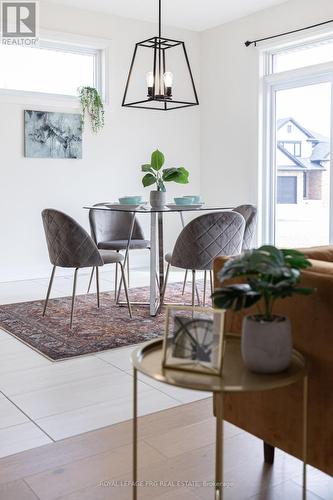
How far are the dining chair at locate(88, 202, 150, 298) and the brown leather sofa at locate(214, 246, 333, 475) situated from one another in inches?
123

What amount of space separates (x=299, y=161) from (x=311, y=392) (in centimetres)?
461

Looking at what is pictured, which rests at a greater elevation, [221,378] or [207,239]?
[207,239]

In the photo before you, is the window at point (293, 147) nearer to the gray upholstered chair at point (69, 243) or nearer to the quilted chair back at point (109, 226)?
the quilted chair back at point (109, 226)

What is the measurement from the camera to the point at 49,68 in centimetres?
612

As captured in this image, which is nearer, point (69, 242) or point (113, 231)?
point (69, 242)

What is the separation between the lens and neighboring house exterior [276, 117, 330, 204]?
5.77 metres

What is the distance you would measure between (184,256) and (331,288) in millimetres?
2498

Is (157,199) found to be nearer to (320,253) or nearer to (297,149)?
(297,149)

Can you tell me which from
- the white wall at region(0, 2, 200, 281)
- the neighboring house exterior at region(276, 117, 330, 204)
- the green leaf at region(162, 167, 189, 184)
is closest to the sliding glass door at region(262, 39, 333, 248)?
the neighboring house exterior at region(276, 117, 330, 204)

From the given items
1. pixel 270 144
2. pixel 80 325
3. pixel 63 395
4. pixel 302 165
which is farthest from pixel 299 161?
pixel 63 395

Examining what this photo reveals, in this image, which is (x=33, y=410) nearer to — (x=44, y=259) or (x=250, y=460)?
(x=250, y=460)

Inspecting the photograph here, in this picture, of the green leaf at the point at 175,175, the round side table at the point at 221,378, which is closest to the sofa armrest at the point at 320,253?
the round side table at the point at 221,378

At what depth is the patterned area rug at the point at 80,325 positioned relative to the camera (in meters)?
3.55

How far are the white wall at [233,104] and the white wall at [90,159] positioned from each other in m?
0.20
